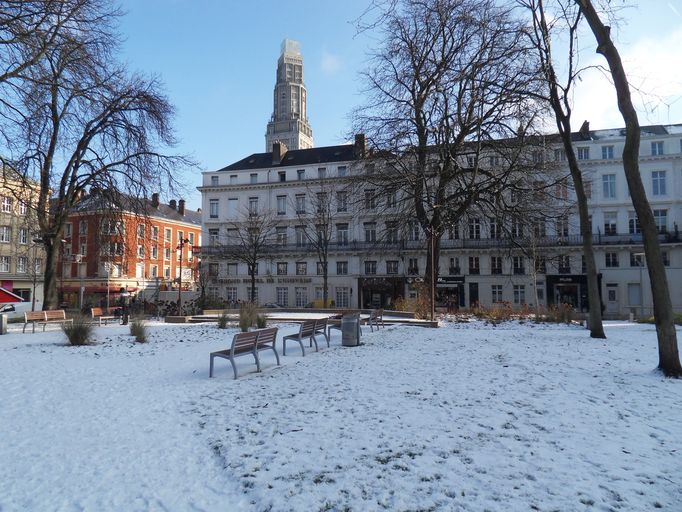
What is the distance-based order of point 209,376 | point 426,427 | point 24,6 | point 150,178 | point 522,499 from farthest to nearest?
point 150,178 < point 24,6 < point 209,376 < point 426,427 < point 522,499

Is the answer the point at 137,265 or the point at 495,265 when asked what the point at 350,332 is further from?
the point at 137,265

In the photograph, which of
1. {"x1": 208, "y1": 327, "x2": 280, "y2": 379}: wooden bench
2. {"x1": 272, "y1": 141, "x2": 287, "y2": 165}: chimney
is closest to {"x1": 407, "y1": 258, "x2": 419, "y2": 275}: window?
{"x1": 272, "y1": 141, "x2": 287, "y2": 165}: chimney

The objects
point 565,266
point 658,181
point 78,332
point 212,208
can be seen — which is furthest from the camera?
point 212,208

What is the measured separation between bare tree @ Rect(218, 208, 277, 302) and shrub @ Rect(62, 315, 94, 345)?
28.9 m

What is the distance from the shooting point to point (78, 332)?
42.9ft

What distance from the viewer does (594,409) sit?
5.92 metres

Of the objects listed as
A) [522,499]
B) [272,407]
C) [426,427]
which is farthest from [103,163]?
[522,499]

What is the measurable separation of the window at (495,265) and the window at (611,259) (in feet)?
32.1

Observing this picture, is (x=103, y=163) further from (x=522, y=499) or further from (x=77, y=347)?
(x=522, y=499)

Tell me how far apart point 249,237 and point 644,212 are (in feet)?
130

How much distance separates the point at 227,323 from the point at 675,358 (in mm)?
15013

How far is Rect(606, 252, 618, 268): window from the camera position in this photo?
4472cm

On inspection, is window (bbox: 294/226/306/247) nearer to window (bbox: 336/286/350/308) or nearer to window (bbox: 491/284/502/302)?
window (bbox: 336/286/350/308)

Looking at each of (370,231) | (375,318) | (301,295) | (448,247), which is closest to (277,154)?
(370,231)
